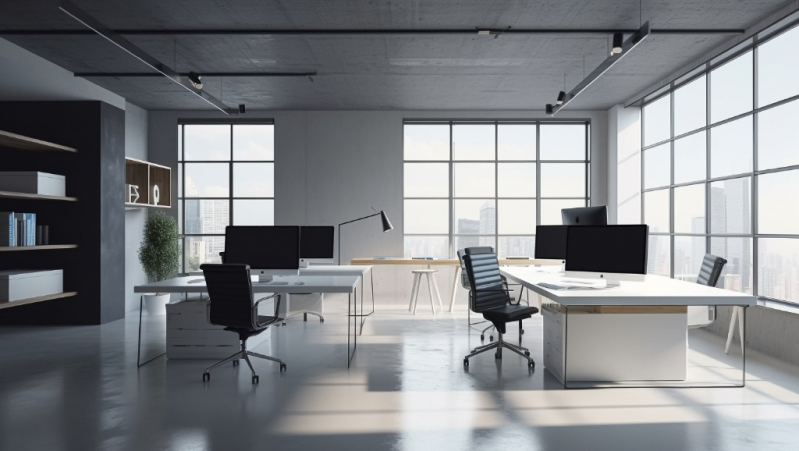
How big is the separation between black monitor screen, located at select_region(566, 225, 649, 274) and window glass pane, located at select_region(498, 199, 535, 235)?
4787mm

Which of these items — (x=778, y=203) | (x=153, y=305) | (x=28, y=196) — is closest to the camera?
(x=778, y=203)

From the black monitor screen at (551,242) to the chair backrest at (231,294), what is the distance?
3.70 metres

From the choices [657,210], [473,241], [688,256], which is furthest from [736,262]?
A: [473,241]

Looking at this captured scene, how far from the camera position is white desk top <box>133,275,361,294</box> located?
15.9ft

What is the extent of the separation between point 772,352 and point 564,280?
2255 mm

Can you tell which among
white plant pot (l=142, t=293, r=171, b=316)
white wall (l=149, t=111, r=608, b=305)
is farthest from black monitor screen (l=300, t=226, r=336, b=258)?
white plant pot (l=142, t=293, r=171, b=316)

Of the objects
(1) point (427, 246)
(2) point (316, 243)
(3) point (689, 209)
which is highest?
(3) point (689, 209)

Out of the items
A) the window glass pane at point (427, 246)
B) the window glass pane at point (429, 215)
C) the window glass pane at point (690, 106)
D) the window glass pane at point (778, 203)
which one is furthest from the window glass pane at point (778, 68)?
the window glass pane at point (427, 246)

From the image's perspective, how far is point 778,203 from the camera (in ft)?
19.0

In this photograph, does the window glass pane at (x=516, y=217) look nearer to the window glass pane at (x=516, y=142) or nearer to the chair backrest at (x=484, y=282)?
the window glass pane at (x=516, y=142)

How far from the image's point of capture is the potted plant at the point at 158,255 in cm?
861

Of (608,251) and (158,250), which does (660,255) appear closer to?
(608,251)

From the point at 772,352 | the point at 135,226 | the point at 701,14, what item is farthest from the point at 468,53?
the point at 135,226

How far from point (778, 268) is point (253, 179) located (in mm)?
7579
